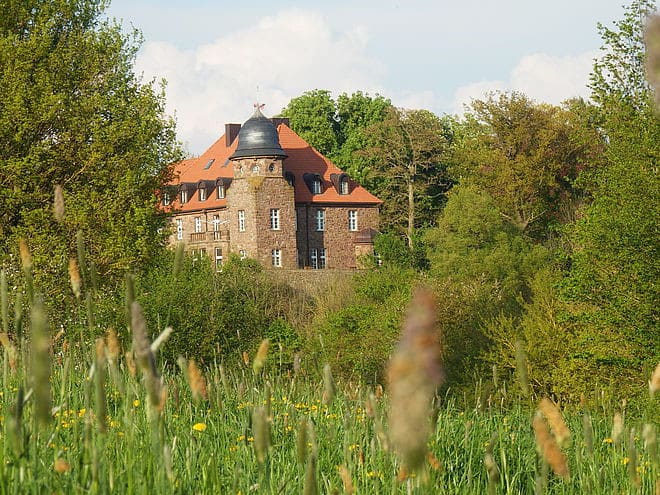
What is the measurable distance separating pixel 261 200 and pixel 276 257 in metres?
3.35

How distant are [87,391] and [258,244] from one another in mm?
53453

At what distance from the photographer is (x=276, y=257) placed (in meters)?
56.2

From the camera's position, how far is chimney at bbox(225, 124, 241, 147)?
6184 centimetres

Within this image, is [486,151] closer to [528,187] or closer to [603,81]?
[528,187]

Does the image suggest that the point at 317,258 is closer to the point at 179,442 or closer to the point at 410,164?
the point at 410,164

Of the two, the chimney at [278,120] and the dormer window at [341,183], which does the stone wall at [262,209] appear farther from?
the chimney at [278,120]

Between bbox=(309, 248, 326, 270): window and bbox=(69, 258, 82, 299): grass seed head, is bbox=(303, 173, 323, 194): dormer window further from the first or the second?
bbox=(69, 258, 82, 299): grass seed head

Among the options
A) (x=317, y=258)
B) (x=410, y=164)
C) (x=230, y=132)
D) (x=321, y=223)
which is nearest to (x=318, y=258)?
(x=317, y=258)

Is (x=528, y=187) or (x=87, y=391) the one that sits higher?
(x=528, y=187)

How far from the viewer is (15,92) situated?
22875 millimetres

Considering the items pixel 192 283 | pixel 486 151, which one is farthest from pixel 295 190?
pixel 192 283

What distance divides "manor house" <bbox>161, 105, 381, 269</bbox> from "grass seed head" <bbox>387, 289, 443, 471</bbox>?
54.0 m

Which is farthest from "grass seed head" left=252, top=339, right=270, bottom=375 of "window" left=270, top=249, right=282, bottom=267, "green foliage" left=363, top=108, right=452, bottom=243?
"window" left=270, top=249, right=282, bottom=267

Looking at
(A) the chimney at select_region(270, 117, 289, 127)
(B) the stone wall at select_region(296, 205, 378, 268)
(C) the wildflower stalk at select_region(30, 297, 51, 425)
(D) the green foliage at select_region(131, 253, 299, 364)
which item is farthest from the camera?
(A) the chimney at select_region(270, 117, 289, 127)
